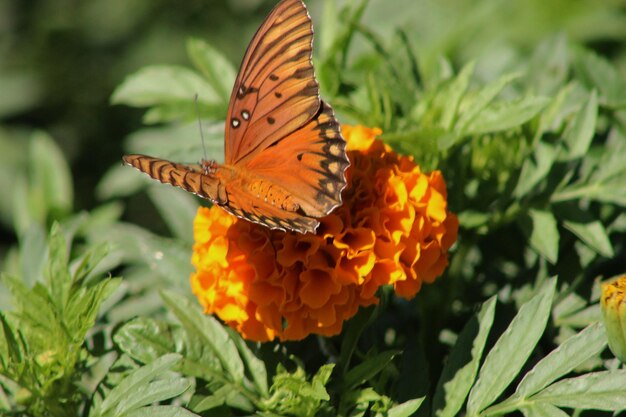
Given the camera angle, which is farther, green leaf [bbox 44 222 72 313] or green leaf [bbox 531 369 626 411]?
green leaf [bbox 44 222 72 313]

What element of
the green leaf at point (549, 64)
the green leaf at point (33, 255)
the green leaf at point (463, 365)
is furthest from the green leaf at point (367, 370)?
the green leaf at point (549, 64)

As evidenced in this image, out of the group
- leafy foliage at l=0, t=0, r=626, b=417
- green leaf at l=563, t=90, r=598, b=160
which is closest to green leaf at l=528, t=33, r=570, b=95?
leafy foliage at l=0, t=0, r=626, b=417

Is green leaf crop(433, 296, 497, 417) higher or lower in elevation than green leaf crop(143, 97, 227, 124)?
lower

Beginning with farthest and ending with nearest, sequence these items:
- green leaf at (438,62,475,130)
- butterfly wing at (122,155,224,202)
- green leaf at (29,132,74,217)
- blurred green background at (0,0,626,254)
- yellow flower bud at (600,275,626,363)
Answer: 1. blurred green background at (0,0,626,254)
2. green leaf at (29,132,74,217)
3. green leaf at (438,62,475,130)
4. butterfly wing at (122,155,224,202)
5. yellow flower bud at (600,275,626,363)

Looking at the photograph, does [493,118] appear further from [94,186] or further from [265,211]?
[94,186]

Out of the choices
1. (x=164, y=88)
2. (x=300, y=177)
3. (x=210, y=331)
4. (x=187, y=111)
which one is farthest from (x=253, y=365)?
(x=164, y=88)

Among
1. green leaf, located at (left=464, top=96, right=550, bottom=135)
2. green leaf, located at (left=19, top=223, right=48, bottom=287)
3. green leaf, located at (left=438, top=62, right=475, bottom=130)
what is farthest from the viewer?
green leaf, located at (left=19, top=223, right=48, bottom=287)

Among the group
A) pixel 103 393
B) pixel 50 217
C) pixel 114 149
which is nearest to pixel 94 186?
pixel 114 149

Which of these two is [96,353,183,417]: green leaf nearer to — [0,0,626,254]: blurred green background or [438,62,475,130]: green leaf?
[438,62,475,130]: green leaf
